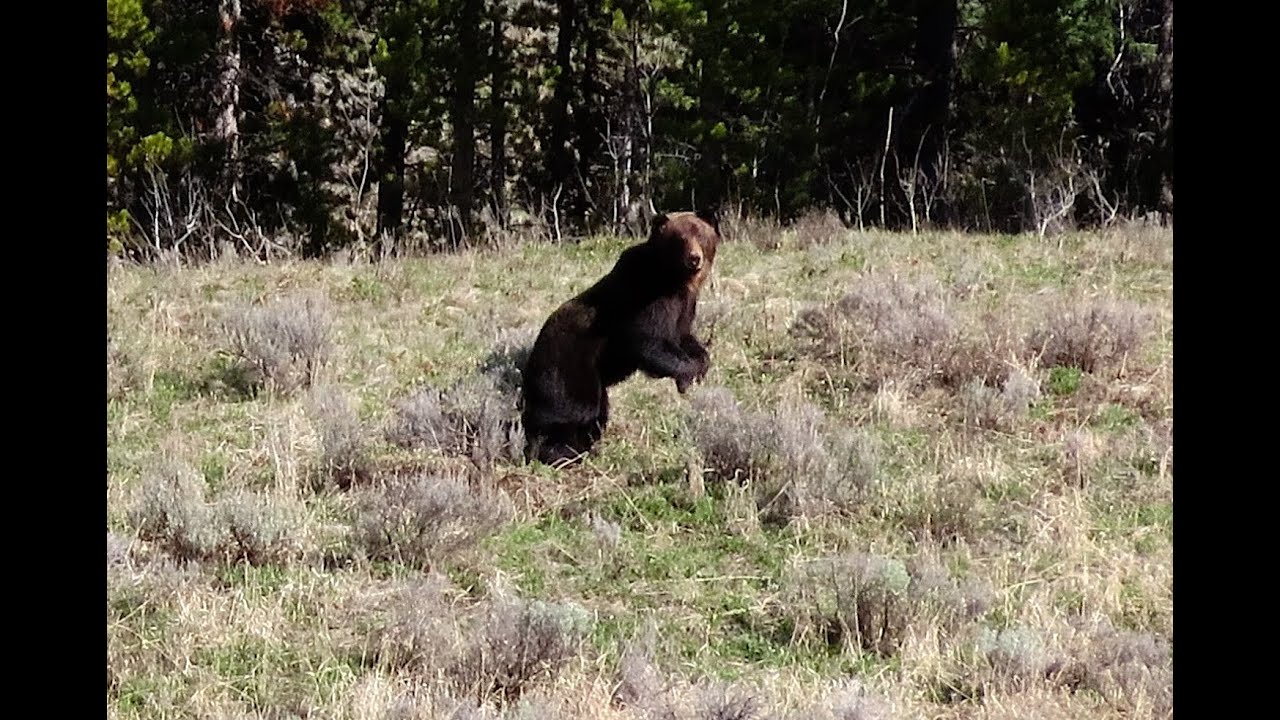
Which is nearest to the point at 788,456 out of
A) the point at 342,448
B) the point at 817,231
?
the point at 342,448

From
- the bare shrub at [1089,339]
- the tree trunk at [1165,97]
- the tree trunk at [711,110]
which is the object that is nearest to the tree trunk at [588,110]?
the tree trunk at [711,110]

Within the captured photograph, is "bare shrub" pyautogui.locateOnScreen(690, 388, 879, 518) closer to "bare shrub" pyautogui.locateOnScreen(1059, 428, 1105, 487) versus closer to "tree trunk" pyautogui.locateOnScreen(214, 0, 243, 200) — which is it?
"bare shrub" pyautogui.locateOnScreen(1059, 428, 1105, 487)

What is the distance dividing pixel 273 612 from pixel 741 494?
2.56 meters

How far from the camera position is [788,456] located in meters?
6.99

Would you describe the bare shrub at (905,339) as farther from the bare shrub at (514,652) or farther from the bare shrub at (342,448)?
the bare shrub at (514,652)

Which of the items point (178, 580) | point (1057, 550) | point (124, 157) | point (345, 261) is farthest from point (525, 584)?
point (124, 157)

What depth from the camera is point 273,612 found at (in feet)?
17.1

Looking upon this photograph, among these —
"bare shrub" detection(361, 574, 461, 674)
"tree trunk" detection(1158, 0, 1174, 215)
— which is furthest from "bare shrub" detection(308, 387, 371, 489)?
"tree trunk" detection(1158, 0, 1174, 215)

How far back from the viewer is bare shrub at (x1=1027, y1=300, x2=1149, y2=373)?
8.83m

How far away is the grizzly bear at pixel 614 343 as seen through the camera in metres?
7.76

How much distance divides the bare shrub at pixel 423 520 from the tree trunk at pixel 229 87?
18.1m
